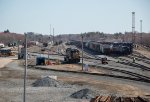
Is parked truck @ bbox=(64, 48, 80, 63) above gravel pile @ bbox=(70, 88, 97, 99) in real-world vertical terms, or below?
above

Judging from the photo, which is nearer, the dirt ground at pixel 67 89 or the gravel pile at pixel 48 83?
the dirt ground at pixel 67 89

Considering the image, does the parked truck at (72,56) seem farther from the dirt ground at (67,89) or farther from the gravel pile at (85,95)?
the gravel pile at (85,95)

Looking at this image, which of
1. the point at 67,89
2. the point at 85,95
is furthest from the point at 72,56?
the point at 85,95

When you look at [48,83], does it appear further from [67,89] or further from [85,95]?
[85,95]

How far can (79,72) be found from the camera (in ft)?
174

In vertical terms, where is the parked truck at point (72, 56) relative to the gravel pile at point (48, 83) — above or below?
above

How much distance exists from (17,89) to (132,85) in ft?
44.1

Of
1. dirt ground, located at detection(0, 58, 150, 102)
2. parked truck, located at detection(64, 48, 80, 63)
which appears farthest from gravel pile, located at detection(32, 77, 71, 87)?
parked truck, located at detection(64, 48, 80, 63)

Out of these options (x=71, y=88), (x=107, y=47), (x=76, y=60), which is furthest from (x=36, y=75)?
(x=107, y=47)

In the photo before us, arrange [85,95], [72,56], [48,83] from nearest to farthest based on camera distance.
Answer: [85,95] → [48,83] → [72,56]

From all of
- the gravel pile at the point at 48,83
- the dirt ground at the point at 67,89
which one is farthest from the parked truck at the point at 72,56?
the gravel pile at the point at 48,83

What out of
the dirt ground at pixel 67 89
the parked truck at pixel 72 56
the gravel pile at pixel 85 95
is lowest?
the dirt ground at pixel 67 89

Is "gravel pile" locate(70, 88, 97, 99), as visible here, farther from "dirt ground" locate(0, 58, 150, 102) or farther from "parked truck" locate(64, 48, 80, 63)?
"parked truck" locate(64, 48, 80, 63)

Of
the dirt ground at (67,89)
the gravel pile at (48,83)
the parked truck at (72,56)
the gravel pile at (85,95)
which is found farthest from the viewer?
the parked truck at (72,56)
